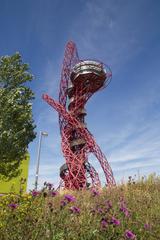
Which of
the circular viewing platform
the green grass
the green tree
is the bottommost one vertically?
the green grass

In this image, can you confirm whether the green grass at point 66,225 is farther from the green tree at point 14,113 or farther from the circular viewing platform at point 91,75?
the circular viewing platform at point 91,75

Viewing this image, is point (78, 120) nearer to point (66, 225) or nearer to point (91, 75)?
point (91, 75)

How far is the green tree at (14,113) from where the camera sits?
40.3ft

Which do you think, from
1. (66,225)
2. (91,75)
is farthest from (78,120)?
(66,225)

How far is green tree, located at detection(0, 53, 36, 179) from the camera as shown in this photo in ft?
40.3

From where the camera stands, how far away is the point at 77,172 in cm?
1884

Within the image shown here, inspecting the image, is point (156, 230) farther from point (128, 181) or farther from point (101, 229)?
point (128, 181)

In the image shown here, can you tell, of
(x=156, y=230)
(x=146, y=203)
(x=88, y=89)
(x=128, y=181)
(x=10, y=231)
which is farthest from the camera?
(x=88, y=89)

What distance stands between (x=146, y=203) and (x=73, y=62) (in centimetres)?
1821

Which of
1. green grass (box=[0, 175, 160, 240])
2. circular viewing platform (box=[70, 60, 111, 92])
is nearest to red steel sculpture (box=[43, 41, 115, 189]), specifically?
circular viewing platform (box=[70, 60, 111, 92])

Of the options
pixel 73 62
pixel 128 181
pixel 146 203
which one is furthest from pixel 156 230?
pixel 73 62

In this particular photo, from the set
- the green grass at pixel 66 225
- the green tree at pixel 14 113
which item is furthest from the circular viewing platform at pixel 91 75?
the green grass at pixel 66 225

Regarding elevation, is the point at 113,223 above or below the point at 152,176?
below

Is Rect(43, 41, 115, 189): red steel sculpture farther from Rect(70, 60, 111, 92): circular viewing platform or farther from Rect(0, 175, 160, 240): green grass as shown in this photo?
Rect(0, 175, 160, 240): green grass
